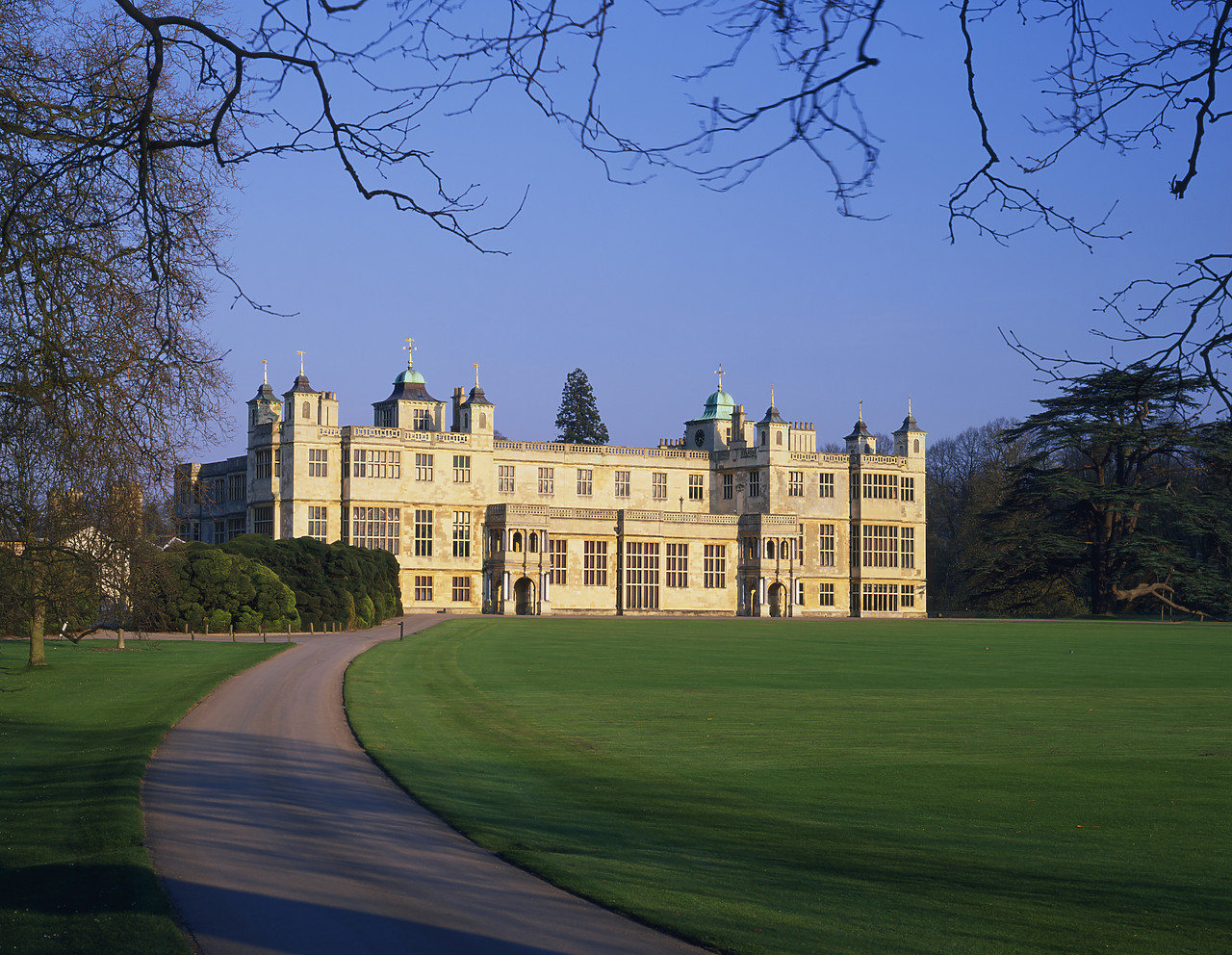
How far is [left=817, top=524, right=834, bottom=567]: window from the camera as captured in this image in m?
74.3

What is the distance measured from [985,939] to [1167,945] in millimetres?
1084

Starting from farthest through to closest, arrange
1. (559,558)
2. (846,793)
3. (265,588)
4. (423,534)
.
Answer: (559,558) → (423,534) → (265,588) → (846,793)

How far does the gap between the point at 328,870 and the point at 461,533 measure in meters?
57.1

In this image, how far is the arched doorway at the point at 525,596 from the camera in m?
66.6

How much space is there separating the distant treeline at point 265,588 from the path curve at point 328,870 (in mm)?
22972

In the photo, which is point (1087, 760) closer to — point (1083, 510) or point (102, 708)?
point (102, 708)

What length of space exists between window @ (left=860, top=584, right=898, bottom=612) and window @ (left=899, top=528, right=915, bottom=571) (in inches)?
64.3

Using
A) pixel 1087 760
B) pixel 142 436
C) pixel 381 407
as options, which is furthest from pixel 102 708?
pixel 381 407

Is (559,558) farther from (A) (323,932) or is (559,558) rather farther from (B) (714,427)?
(A) (323,932)

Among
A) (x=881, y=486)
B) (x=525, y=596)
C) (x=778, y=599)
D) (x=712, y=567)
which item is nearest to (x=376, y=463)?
(x=525, y=596)

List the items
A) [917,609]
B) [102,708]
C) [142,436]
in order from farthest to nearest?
[917,609], [102,708], [142,436]

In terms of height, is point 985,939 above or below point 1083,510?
below

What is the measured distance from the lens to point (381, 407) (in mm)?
72000

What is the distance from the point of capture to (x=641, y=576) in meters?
70.4
